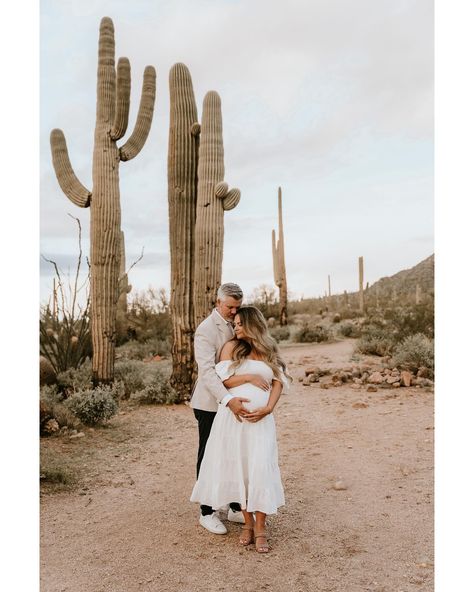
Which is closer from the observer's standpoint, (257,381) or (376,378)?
(257,381)

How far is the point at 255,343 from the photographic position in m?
4.14

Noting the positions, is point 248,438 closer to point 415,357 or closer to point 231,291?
point 231,291

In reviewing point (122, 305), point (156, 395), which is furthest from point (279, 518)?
point (122, 305)

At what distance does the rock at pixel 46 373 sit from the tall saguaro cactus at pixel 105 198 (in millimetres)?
877

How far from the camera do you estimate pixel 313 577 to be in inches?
147

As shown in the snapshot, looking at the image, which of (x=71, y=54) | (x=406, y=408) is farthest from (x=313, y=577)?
(x=406, y=408)

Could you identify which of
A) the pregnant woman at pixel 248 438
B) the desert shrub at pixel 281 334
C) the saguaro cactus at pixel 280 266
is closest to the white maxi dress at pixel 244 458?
the pregnant woman at pixel 248 438

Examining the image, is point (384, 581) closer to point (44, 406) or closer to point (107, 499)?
point (107, 499)

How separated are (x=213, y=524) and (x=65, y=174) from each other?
257 inches

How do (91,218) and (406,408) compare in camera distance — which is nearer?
(406,408)

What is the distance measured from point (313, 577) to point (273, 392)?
1.11 m

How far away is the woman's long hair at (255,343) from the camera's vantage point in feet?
13.6

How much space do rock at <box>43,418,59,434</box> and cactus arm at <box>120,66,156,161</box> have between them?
4058mm

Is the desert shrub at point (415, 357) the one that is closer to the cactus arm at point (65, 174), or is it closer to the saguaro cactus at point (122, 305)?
the cactus arm at point (65, 174)
